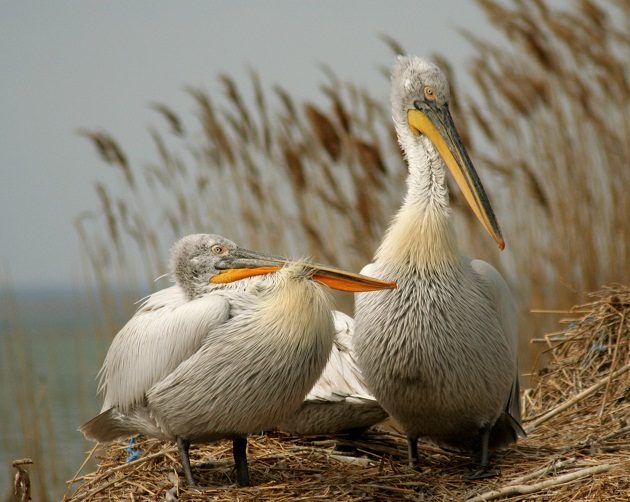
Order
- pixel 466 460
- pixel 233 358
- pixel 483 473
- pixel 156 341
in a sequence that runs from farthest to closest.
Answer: pixel 466 460 < pixel 483 473 < pixel 156 341 < pixel 233 358

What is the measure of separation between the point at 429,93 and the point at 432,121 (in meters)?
0.11

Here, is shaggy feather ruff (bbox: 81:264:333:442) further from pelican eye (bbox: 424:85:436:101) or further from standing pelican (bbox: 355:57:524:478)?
pelican eye (bbox: 424:85:436:101)

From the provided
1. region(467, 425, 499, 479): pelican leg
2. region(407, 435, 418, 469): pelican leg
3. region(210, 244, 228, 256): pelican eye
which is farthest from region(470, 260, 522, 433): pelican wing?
region(210, 244, 228, 256): pelican eye

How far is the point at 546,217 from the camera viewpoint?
17.0 feet

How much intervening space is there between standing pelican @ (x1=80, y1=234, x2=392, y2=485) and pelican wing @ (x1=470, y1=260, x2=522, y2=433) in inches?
19.9

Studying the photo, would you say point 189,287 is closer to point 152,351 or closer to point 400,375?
point 152,351

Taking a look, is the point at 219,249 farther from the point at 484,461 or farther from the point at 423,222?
the point at 484,461

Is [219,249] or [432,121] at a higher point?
[432,121]

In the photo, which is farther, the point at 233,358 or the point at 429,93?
the point at 429,93

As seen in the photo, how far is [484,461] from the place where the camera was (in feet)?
9.81

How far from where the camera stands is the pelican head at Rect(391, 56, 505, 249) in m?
3.02

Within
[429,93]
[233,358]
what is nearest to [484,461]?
[233,358]

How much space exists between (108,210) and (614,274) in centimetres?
281

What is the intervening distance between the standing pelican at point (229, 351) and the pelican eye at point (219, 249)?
0.03m
